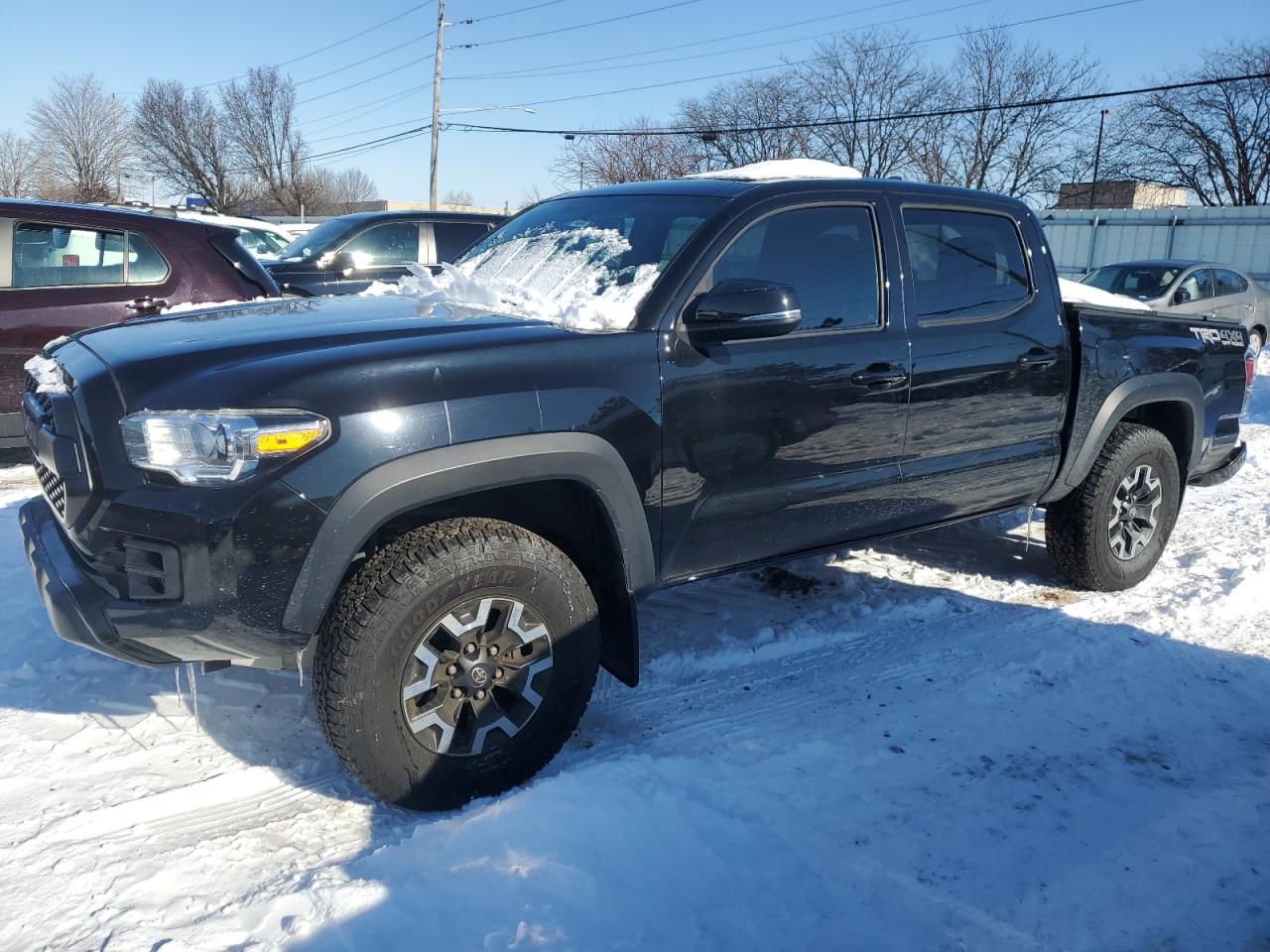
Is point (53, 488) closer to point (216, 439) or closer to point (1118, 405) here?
point (216, 439)

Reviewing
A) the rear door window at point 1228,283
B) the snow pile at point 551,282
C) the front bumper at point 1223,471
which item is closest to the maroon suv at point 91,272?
the snow pile at point 551,282

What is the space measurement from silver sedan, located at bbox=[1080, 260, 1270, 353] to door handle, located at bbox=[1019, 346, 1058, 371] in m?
10.2

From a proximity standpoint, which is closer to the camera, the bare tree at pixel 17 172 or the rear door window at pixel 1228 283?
the rear door window at pixel 1228 283

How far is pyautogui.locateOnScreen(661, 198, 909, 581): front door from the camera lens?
3098 mm

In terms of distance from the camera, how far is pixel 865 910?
247 centimetres

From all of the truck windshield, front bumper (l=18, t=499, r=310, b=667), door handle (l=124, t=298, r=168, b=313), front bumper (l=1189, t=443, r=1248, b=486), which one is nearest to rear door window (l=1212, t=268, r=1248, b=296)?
front bumper (l=1189, t=443, r=1248, b=486)

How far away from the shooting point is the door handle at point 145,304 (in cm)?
612

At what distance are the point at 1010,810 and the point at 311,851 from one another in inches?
82.7

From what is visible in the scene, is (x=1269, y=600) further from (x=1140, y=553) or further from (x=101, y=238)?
(x=101, y=238)

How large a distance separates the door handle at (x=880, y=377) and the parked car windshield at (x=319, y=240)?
276 inches

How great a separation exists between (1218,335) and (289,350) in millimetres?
4621

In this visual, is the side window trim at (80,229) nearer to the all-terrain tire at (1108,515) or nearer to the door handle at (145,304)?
the door handle at (145,304)

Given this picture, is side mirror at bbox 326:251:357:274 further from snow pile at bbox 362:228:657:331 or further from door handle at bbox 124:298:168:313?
snow pile at bbox 362:228:657:331

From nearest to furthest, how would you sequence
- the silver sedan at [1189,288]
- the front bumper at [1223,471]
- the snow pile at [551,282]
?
1. the snow pile at [551,282]
2. the front bumper at [1223,471]
3. the silver sedan at [1189,288]
